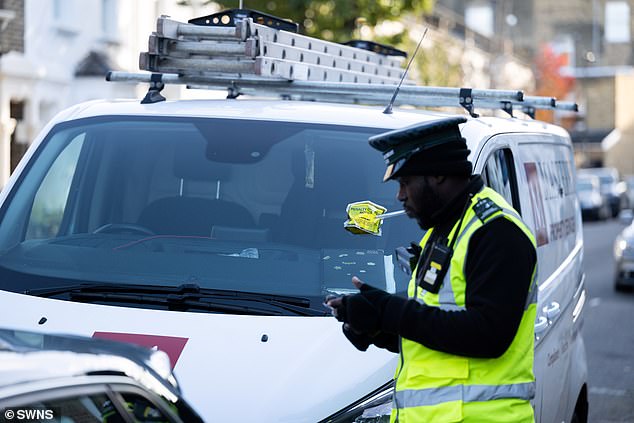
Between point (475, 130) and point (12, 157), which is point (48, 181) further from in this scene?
point (12, 157)

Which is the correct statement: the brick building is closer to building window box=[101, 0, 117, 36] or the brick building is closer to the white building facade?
the white building facade

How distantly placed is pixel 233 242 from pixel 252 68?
0.96 m

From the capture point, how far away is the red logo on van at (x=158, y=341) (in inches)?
151

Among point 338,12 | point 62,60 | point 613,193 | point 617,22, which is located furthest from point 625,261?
point 617,22

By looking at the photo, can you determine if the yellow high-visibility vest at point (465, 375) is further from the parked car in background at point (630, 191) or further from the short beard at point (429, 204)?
the parked car in background at point (630, 191)

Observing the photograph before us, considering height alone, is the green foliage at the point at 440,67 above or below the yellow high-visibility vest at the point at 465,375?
above

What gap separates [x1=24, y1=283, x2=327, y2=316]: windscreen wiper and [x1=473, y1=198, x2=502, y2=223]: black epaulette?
1.03m

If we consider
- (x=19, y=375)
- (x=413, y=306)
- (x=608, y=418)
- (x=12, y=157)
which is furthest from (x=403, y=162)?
(x=12, y=157)

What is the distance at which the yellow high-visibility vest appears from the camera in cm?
314

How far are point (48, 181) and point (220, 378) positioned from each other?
156 cm

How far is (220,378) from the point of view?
3750 millimetres

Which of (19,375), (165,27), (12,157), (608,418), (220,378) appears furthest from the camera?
(12,157)

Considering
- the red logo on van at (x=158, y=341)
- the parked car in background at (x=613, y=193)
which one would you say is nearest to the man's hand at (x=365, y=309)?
the red logo on van at (x=158, y=341)

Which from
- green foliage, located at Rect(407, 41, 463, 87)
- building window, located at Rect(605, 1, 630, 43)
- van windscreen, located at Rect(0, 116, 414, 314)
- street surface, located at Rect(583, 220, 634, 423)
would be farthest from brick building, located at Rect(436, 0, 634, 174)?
van windscreen, located at Rect(0, 116, 414, 314)
